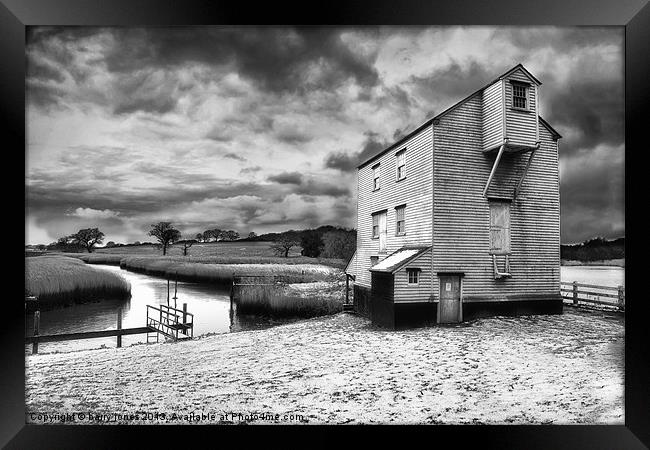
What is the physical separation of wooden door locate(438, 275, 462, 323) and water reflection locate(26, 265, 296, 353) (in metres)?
5.20

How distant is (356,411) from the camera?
5.88 m

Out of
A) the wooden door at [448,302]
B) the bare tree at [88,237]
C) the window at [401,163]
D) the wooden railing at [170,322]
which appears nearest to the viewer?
the bare tree at [88,237]

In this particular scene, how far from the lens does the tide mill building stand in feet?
30.8

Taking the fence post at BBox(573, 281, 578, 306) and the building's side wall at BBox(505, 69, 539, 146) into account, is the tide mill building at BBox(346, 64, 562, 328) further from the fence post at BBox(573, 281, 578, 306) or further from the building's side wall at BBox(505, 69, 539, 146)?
the fence post at BBox(573, 281, 578, 306)

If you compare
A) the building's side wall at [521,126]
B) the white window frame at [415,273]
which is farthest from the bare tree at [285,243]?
the building's side wall at [521,126]

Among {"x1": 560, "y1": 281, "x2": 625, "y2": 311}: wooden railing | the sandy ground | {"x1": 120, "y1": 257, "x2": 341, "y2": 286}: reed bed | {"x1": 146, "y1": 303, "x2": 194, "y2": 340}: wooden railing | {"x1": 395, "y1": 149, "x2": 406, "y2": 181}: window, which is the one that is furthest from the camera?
{"x1": 395, "y1": 149, "x2": 406, "y2": 181}: window

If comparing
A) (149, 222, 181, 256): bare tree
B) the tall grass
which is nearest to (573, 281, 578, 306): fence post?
(149, 222, 181, 256): bare tree

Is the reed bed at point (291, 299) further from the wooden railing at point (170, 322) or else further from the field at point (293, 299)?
the wooden railing at point (170, 322)

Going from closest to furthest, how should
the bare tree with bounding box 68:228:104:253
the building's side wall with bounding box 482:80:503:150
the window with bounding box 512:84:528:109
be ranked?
the bare tree with bounding box 68:228:104:253
the window with bounding box 512:84:528:109
the building's side wall with bounding box 482:80:503:150

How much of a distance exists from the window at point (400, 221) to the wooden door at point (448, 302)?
76.6 inches

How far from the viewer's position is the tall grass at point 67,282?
6.90 meters
